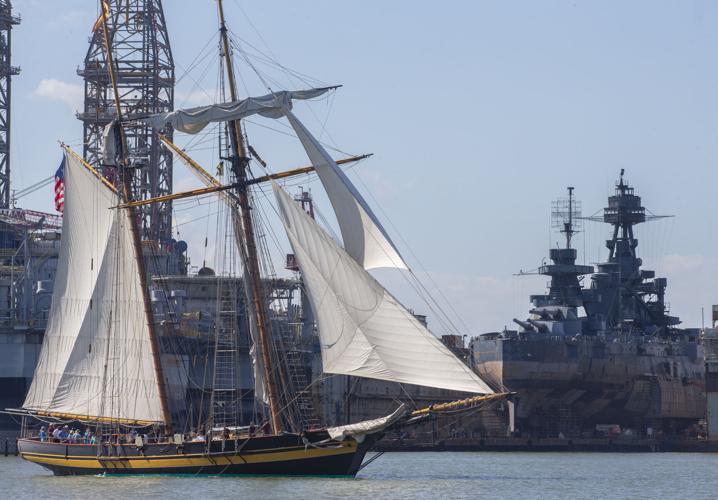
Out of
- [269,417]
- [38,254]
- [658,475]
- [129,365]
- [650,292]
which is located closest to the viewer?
[269,417]

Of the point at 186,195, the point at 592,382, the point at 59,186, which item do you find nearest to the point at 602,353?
the point at 592,382

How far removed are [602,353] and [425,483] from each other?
7540 cm

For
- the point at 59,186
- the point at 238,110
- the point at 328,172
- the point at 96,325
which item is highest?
the point at 59,186

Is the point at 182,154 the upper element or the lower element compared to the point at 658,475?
upper

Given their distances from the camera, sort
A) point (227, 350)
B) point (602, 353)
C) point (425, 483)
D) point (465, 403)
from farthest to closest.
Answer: point (602, 353), point (227, 350), point (425, 483), point (465, 403)

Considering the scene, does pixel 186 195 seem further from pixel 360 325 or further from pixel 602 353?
pixel 602 353

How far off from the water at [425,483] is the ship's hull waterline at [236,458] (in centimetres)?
60

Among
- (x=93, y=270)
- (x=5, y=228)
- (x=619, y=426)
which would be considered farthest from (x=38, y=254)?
(x=93, y=270)

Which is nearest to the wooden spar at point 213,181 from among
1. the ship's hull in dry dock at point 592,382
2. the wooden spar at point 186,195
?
the wooden spar at point 186,195

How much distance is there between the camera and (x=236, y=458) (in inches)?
2908

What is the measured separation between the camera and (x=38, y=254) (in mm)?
147000

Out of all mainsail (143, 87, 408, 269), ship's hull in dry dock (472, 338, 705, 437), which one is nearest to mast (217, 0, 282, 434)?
mainsail (143, 87, 408, 269)

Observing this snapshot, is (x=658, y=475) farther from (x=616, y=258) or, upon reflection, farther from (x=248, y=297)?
(x=616, y=258)

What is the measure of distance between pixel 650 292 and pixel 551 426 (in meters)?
25.5
